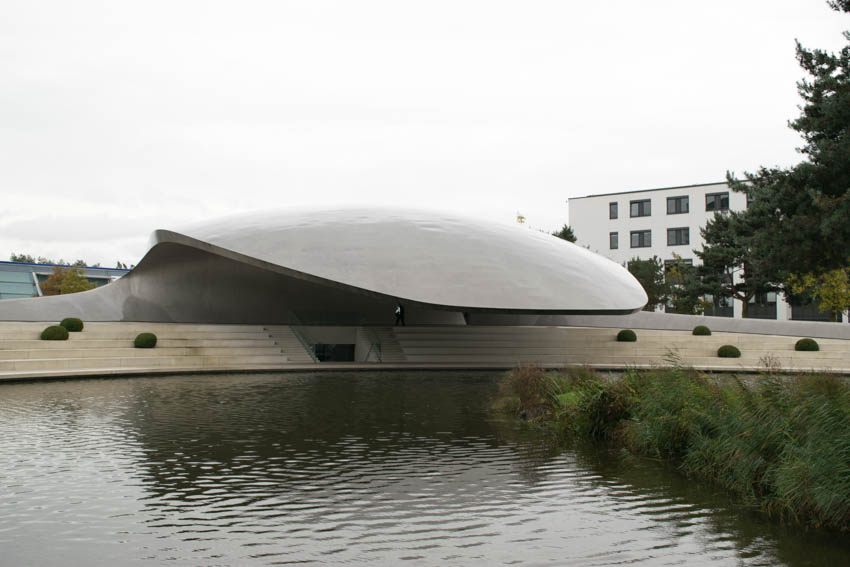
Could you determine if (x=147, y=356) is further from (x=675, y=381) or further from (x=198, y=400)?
(x=675, y=381)

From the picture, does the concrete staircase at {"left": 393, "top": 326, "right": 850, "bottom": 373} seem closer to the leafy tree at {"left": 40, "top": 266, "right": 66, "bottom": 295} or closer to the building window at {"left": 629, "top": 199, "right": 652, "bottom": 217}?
the building window at {"left": 629, "top": 199, "right": 652, "bottom": 217}

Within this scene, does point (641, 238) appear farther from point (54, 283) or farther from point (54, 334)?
point (54, 334)

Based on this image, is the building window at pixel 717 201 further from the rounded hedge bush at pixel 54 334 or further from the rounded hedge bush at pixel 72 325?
the rounded hedge bush at pixel 54 334

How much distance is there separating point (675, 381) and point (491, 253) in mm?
12227

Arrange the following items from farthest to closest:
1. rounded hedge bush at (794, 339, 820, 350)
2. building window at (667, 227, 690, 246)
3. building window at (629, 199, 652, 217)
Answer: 1. building window at (629, 199, 652, 217)
2. building window at (667, 227, 690, 246)
3. rounded hedge bush at (794, 339, 820, 350)

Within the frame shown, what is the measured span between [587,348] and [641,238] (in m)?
36.8

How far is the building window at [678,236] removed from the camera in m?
56.4

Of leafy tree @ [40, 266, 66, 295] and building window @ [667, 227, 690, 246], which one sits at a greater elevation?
building window @ [667, 227, 690, 246]

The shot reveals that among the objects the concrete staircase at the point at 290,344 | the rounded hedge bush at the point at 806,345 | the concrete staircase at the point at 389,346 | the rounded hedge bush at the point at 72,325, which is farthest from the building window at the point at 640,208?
the rounded hedge bush at the point at 72,325

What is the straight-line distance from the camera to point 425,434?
32.7 ft

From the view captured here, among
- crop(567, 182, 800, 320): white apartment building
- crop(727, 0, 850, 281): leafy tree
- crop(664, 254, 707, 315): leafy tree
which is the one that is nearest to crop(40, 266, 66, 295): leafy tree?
crop(567, 182, 800, 320): white apartment building

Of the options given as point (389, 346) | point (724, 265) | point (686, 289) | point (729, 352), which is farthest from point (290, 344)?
point (724, 265)

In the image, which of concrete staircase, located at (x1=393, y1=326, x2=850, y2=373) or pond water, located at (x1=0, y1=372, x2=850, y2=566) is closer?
pond water, located at (x1=0, y1=372, x2=850, y2=566)

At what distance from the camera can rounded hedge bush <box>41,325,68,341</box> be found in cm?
2028
